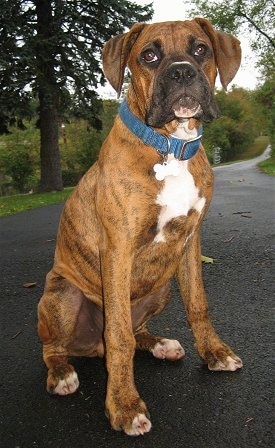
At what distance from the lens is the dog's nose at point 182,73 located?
8.41 ft

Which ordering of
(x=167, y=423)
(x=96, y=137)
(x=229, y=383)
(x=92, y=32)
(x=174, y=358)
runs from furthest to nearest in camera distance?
(x=96, y=137) < (x=92, y=32) < (x=174, y=358) < (x=229, y=383) < (x=167, y=423)

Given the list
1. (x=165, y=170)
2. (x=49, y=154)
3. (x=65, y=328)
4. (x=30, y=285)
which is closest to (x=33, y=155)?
(x=49, y=154)

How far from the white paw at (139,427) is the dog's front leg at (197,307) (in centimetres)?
72

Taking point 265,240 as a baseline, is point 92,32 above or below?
above

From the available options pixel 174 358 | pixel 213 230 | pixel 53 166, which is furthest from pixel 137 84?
pixel 53 166

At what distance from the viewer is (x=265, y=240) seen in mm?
6328

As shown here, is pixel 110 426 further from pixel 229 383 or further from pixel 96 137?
pixel 96 137

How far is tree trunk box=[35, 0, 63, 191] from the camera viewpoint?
15594 millimetres

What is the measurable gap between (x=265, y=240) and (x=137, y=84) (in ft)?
13.4

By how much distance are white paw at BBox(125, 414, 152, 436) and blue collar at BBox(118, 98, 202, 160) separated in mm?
1492

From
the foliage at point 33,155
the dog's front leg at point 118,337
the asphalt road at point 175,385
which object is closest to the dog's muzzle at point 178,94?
the dog's front leg at point 118,337

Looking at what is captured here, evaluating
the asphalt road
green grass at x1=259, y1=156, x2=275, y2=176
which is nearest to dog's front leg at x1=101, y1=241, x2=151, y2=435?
the asphalt road

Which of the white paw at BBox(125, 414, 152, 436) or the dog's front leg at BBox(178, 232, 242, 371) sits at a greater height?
the dog's front leg at BBox(178, 232, 242, 371)

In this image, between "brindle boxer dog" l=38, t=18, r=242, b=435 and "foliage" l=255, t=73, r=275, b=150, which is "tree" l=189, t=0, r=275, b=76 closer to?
"foliage" l=255, t=73, r=275, b=150
